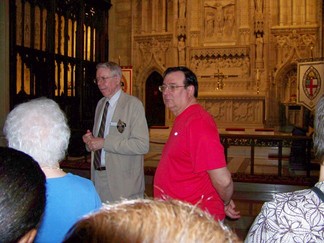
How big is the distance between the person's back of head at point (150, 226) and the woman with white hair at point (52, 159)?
0.92 metres

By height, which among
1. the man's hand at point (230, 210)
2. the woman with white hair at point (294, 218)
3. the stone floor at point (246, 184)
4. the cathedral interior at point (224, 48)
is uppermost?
the cathedral interior at point (224, 48)

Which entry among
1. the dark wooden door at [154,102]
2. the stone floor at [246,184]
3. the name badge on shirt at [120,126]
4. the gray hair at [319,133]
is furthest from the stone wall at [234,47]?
the gray hair at [319,133]

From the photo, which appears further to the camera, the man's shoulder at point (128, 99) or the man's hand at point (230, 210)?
the man's shoulder at point (128, 99)

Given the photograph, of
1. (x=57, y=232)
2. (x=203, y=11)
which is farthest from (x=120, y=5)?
(x=57, y=232)

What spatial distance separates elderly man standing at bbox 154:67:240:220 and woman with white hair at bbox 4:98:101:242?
570 mm

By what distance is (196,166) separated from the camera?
2.00 meters

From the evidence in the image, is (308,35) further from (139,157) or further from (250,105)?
(139,157)

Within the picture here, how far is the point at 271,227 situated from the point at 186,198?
0.85m

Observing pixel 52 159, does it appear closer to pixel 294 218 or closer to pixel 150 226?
pixel 294 218

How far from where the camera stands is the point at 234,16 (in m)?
12.9

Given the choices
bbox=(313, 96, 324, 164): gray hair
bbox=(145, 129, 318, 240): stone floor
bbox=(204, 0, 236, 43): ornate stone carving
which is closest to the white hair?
bbox=(313, 96, 324, 164): gray hair

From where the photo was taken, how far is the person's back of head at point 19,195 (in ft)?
2.56

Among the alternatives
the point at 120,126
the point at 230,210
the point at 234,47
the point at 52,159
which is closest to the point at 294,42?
the point at 234,47

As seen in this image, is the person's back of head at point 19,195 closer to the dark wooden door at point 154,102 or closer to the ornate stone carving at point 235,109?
the ornate stone carving at point 235,109
